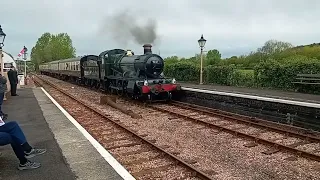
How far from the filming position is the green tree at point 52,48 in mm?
85625

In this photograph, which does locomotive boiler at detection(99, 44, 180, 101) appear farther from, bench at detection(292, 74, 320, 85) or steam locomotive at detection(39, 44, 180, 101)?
bench at detection(292, 74, 320, 85)

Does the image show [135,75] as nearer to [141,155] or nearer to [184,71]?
[141,155]

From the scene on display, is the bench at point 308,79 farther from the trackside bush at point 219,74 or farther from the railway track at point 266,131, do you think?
the railway track at point 266,131

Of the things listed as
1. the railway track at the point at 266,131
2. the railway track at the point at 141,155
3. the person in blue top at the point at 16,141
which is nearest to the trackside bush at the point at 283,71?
the railway track at the point at 266,131

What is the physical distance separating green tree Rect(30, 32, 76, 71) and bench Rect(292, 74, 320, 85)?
248ft

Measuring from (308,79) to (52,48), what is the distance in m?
79.6

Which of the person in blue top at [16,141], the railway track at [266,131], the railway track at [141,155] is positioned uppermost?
the person in blue top at [16,141]

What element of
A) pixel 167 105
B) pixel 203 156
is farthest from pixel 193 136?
pixel 167 105

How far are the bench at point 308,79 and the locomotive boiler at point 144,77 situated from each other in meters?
6.53

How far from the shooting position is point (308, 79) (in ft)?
51.8

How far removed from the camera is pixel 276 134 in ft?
27.4

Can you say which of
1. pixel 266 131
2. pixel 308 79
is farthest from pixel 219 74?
pixel 266 131

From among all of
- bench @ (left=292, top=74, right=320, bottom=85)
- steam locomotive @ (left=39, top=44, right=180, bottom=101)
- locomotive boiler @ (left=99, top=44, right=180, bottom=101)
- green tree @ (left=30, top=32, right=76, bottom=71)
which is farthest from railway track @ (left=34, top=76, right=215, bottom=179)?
green tree @ (left=30, top=32, right=76, bottom=71)

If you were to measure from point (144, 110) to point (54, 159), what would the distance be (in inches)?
288
